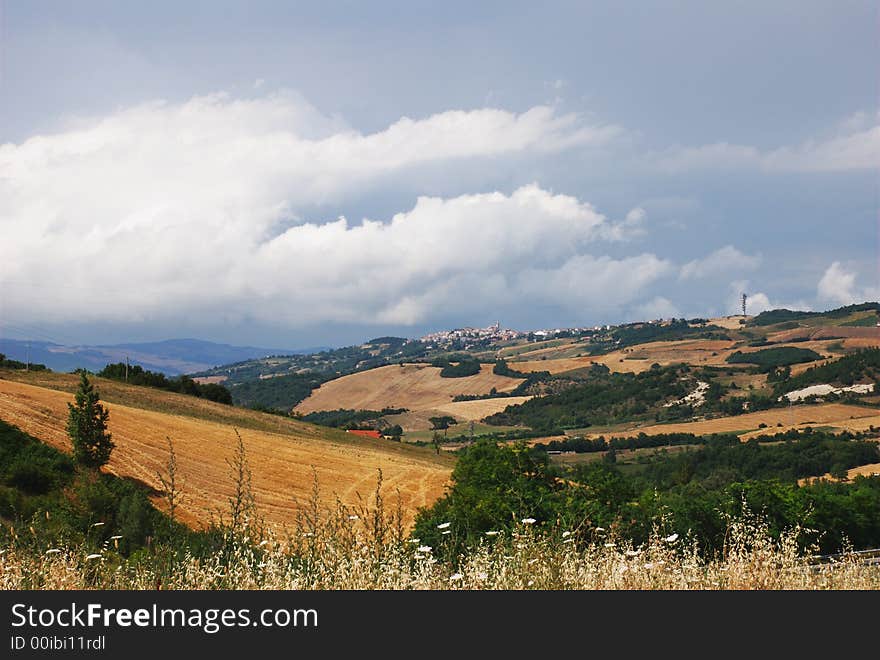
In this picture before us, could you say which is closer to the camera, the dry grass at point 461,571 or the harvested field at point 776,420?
the dry grass at point 461,571

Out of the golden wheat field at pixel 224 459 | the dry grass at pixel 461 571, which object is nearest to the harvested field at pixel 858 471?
the golden wheat field at pixel 224 459

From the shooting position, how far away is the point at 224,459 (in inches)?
1603

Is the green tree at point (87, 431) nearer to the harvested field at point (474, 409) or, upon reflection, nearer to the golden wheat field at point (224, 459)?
the golden wheat field at point (224, 459)

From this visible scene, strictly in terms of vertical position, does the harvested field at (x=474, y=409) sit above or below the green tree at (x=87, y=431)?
below

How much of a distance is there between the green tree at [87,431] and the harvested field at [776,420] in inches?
4354

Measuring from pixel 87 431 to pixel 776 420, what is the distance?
128335 mm

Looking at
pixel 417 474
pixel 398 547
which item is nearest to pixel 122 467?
pixel 417 474

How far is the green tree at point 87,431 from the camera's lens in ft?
114

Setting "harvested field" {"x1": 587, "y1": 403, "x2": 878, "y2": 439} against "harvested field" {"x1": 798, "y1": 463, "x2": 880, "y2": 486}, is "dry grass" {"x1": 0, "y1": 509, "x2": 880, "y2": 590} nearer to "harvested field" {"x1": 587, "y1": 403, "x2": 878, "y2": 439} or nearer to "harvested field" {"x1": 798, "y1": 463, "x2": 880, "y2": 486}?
"harvested field" {"x1": 798, "y1": 463, "x2": 880, "y2": 486}

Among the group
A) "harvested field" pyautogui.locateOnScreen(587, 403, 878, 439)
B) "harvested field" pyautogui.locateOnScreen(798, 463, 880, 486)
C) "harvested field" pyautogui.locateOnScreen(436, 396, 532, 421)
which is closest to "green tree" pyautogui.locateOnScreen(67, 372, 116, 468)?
"harvested field" pyautogui.locateOnScreen(798, 463, 880, 486)

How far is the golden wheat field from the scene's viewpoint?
134 feet

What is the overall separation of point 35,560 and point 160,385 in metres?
87.1

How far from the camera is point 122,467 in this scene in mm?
41344

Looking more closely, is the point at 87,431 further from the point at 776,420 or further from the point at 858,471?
the point at 776,420
